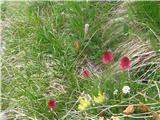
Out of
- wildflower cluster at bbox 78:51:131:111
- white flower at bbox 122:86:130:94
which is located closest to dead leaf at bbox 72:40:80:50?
wildflower cluster at bbox 78:51:131:111

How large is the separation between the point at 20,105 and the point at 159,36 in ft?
2.65

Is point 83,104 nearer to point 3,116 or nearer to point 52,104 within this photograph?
point 52,104

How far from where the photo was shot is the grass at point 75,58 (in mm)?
2184

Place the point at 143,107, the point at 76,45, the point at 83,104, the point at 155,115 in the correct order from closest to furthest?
1. the point at 155,115
2. the point at 143,107
3. the point at 83,104
4. the point at 76,45

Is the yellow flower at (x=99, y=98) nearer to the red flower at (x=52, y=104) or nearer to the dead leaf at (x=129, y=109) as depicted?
the dead leaf at (x=129, y=109)

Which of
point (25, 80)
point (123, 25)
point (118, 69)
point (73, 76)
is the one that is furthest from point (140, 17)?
point (25, 80)

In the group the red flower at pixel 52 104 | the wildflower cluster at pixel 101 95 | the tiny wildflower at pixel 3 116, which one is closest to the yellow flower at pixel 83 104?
the wildflower cluster at pixel 101 95

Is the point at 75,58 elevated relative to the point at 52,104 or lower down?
elevated

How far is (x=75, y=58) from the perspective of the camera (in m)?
2.59

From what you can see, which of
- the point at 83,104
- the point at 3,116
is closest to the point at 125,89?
the point at 83,104

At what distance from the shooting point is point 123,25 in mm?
2596

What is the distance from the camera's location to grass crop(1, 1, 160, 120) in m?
2.18

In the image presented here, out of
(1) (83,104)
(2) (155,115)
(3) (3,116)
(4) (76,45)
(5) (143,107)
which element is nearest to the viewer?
(2) (155,115)

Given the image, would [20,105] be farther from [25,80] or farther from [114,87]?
[114,87]
